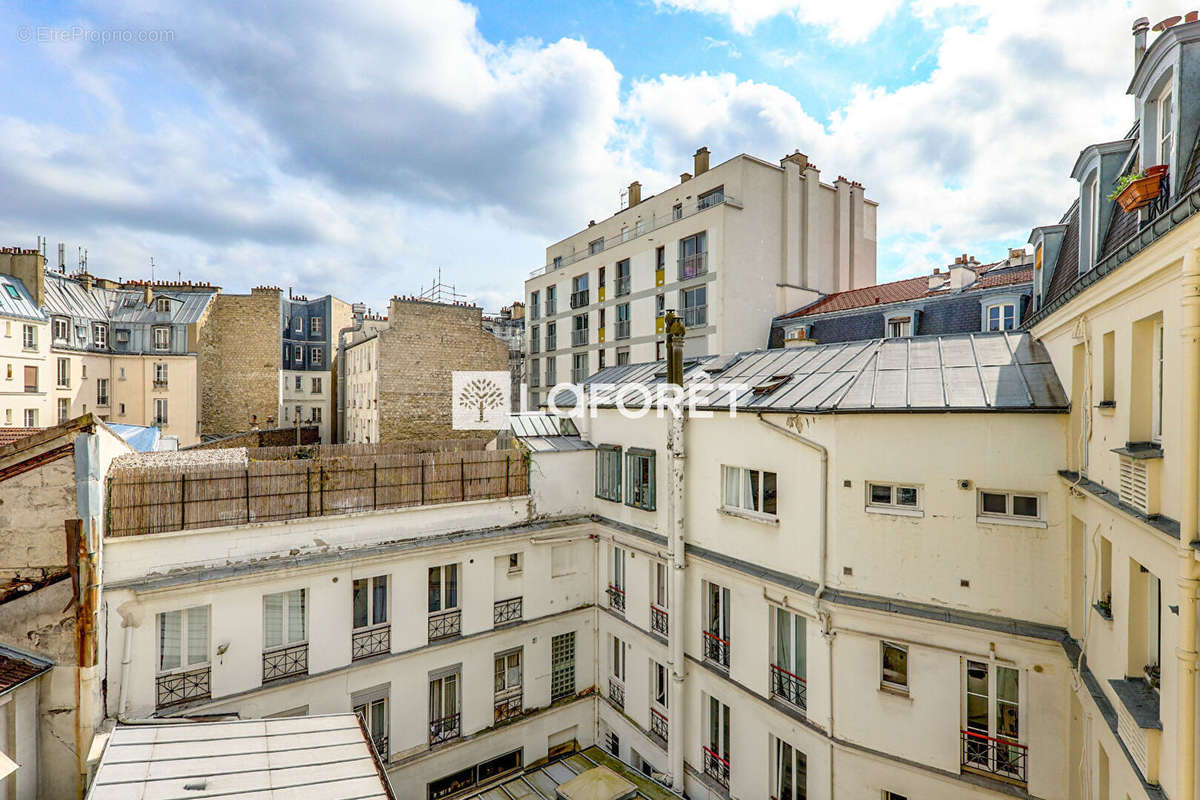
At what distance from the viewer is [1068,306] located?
27.5ft

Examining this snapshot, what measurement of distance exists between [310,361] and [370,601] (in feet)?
132

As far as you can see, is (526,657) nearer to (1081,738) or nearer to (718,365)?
(718,365)

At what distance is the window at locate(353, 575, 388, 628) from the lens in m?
12.3

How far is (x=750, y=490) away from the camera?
448 inches

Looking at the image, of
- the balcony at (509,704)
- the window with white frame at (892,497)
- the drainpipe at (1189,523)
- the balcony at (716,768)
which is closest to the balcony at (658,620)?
the balcony at (716,768)

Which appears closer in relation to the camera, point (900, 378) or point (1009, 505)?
point (1009, 505)

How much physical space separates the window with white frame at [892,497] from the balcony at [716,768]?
646 centimetres

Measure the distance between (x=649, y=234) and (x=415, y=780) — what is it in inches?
1020

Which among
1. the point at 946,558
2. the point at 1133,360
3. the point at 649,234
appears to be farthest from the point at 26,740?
the point at 649,234

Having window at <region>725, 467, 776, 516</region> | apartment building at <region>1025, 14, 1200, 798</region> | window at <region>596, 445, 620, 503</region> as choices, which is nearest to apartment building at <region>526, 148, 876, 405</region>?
window at <region>596, 445, 620, 503</region>

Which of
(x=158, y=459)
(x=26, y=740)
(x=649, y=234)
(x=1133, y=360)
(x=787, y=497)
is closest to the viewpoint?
(x=1133, y=360)

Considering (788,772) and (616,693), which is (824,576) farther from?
(616,693)

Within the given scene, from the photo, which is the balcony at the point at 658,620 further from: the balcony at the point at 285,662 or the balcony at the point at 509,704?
the balcony at the point at 285,662

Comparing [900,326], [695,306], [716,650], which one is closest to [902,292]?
[900,326]
